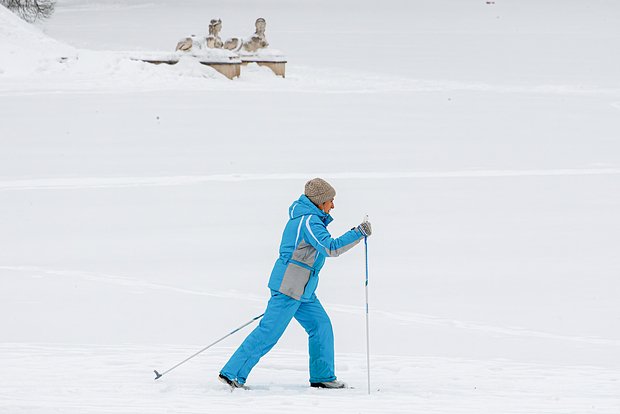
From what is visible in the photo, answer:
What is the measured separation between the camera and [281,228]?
13625 millimetres

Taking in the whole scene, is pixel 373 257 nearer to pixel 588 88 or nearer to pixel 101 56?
pixel 101 56

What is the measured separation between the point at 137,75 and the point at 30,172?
36.6 feet

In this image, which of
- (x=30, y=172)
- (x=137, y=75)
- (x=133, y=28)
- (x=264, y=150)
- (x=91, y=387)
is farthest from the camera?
(x=133, y=28)

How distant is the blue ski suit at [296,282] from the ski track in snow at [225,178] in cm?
944

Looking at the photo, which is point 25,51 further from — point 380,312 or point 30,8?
point 380,312

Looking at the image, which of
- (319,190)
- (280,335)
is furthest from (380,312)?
(319,190)

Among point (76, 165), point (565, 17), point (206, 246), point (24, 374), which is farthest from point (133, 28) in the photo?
point (24, 374)

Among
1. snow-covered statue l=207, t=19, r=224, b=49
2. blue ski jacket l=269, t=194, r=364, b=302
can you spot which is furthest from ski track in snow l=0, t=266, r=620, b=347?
snow-covered statue l=207, t=19, r=224, b=49

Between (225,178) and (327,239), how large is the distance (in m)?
10.4

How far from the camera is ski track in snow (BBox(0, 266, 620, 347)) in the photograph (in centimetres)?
926

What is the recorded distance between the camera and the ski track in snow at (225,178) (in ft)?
52.8

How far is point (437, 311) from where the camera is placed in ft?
32.9

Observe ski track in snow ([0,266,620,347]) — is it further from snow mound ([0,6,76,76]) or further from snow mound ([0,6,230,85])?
snow mound ([0,6,76,76])

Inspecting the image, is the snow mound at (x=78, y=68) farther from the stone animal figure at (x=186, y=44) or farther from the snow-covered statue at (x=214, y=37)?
the snow-covered statue at (x=214, y=37)
